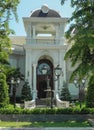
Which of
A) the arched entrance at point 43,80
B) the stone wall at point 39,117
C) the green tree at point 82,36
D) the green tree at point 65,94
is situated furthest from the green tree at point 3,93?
the arched entrance at point 43,80

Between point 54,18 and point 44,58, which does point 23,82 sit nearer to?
point 44,58

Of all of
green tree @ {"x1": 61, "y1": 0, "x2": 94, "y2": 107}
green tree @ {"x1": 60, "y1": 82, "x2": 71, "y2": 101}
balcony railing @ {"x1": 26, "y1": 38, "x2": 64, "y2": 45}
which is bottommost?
green tree @ {"x1": 60, "y1": 82, "x2": 71, "y2": 101}

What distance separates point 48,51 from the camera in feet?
143

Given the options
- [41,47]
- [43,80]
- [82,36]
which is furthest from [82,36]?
[43,80]

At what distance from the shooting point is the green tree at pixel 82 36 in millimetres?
19234

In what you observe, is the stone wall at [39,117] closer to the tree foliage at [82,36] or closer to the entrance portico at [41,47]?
the tree foliage at [82,36]

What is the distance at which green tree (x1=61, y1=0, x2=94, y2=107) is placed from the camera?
1923 cm

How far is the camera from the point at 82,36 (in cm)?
1884

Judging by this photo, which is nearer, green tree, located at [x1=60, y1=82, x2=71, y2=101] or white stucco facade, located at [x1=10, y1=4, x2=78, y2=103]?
green tree, located at [x1=60, y1=82, x2=71, y2=101]

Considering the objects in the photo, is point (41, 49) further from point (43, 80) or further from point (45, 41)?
point (43, 80)

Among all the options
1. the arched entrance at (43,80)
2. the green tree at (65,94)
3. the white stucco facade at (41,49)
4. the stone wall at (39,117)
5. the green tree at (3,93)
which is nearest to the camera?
the stone wall at (39,117)

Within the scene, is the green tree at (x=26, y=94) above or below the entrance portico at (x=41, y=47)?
below

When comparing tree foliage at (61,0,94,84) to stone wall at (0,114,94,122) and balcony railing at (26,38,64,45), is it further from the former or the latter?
balcony railing at (26,38,64,45)

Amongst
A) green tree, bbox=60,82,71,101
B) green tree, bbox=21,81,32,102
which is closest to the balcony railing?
green tree, bbox=60,82,71,101
